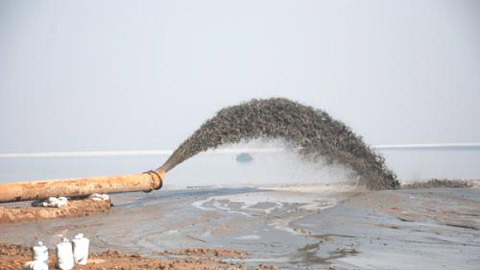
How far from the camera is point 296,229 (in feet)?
31.9

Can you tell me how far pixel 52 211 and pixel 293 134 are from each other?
8.29m

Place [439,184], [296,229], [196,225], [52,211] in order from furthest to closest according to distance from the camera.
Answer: [439,184]
[52,211]
[196,225]
[296,229]

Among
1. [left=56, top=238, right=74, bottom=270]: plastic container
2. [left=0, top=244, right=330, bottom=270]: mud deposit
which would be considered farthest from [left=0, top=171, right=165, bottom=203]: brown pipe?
[left=56, top=238, right=74, bottom=270]: plastic container

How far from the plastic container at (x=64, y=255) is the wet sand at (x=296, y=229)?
3.77 feet

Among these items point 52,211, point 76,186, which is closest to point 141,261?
point 52,211

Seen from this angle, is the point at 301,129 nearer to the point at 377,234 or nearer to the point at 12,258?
the point at 377,234

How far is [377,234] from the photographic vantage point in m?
9.19

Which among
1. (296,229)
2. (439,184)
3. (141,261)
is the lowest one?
(141,261)

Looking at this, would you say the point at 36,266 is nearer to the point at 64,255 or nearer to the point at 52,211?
the point at 64,255

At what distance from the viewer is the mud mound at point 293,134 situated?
1664cm

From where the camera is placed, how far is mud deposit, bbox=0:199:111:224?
469 inches

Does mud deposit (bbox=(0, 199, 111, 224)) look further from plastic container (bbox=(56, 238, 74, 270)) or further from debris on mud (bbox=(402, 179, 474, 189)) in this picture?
debris on mud (bbox=(402, 179, 474, 189))

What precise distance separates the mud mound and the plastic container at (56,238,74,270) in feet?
31.8

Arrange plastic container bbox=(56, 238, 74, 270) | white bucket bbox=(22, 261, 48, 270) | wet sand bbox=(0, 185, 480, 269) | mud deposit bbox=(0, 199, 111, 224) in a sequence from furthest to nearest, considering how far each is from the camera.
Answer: mud deposit bbox=(0, 199, 111, 224)
wet sand bbox=(0, 185, 480, 269)
plastic container bbox=(56, 238, 74, 270)
white bucket bbox=(22, 261, 48, 270)
